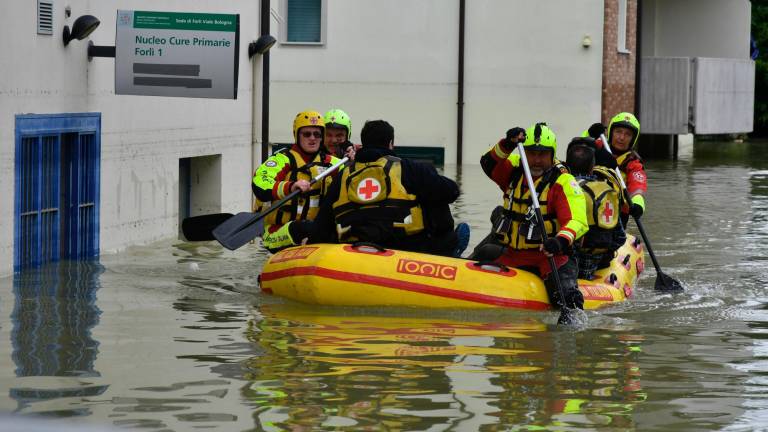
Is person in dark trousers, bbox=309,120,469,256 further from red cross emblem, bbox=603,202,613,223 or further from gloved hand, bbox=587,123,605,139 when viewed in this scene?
gloved hand, bbox=587,123,605,139

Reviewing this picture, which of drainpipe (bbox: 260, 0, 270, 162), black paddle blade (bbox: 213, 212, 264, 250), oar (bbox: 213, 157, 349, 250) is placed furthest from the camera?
drainpipe (bbox: 260, 0, 270, 162)

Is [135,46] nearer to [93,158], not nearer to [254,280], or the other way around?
[93,158]

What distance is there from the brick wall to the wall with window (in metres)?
0.25

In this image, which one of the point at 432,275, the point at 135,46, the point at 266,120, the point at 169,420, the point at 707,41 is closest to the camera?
the point at 169,420

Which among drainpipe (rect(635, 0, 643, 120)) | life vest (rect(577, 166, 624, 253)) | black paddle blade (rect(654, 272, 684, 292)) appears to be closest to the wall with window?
drainpipe (rect(635, 0, 643, 120))

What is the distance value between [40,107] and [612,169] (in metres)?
5.22

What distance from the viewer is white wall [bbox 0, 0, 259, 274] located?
45.7ft

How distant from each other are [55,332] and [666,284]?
18.8 feet

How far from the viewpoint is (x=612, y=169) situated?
45.9 ft

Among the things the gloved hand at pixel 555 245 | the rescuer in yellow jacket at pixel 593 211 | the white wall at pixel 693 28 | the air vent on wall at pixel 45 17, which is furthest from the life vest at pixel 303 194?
the white wall at pixel 693 28

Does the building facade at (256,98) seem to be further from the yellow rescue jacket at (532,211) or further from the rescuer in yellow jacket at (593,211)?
the rescuer in yellow jacket at (593,211)

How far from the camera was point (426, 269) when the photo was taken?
1220 centimetres

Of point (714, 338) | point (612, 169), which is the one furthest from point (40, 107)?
point (714, 338)

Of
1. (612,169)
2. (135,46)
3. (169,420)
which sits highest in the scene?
(135,46)
